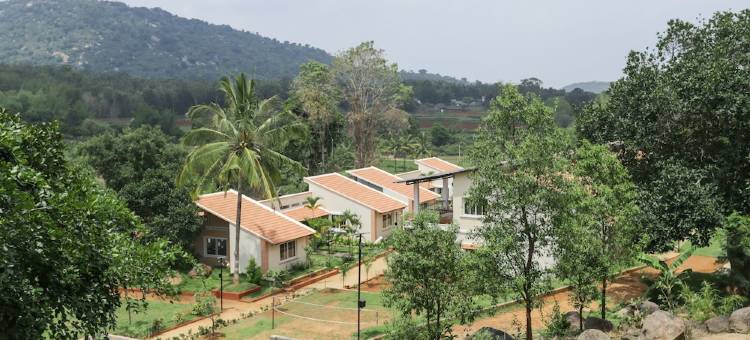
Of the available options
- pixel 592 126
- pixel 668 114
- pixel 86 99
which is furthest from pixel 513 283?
pixel 86 99

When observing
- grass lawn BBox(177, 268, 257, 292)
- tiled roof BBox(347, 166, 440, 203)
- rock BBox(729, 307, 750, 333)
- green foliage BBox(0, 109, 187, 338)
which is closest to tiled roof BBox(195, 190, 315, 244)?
grass lawn BBox(177, 268, 257, 292)

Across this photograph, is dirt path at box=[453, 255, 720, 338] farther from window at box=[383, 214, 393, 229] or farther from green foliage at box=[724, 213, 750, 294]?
window at box=[383, 214, 393, 229]

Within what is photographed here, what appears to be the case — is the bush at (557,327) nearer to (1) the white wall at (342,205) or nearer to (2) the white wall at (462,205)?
(2) the white wall at (462,205)

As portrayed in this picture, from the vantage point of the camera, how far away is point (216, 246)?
3369 centimetres

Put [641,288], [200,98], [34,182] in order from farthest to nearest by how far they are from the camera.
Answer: [200,98]
[641,288]
[34,182]

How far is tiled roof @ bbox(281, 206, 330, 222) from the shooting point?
40037mm

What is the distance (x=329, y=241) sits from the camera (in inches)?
Result: 1539

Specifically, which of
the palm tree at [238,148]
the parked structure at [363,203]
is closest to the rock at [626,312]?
the palm tree at [238,148]

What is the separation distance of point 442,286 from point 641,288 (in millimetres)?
15047

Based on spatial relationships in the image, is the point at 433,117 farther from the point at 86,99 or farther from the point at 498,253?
the point at 498,253

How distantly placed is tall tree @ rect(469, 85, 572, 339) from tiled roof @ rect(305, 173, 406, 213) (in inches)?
919

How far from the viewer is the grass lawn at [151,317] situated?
79.9 feet

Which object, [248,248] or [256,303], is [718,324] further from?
[248,248]

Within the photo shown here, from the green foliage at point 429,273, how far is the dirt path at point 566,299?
111 inches
